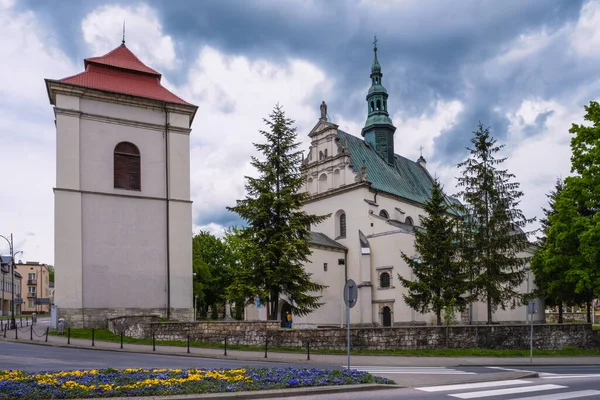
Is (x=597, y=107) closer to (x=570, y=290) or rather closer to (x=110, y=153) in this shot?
(x=570, y=290)

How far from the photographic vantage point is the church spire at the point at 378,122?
5375cm

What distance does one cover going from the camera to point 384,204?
47594mm

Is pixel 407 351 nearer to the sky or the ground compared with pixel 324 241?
nearer to the ground

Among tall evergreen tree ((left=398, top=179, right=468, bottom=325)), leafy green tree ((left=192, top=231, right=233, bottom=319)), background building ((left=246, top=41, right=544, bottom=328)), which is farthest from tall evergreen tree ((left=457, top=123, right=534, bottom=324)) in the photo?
leafy green tree ((left=192, top=231, right=233, bottom=319))

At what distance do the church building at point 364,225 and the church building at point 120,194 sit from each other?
13769 mm

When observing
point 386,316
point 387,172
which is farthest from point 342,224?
point 386,316

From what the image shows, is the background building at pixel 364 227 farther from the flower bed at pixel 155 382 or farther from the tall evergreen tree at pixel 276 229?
the flower bed at pixel 155 382

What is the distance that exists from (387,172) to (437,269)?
1996cm

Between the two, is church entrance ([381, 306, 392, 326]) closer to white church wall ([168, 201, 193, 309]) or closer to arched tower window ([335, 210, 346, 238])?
arched tower window ([335, 210, 346, 238])

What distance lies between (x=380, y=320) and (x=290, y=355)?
76.1 feet

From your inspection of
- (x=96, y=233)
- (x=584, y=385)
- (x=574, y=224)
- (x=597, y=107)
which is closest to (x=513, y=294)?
(x=574, y=224)

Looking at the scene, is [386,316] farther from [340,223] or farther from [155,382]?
[155,382]

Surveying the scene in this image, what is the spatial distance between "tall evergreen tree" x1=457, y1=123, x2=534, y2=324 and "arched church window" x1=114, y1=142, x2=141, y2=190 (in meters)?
18.7

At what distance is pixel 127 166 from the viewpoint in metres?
30.1
